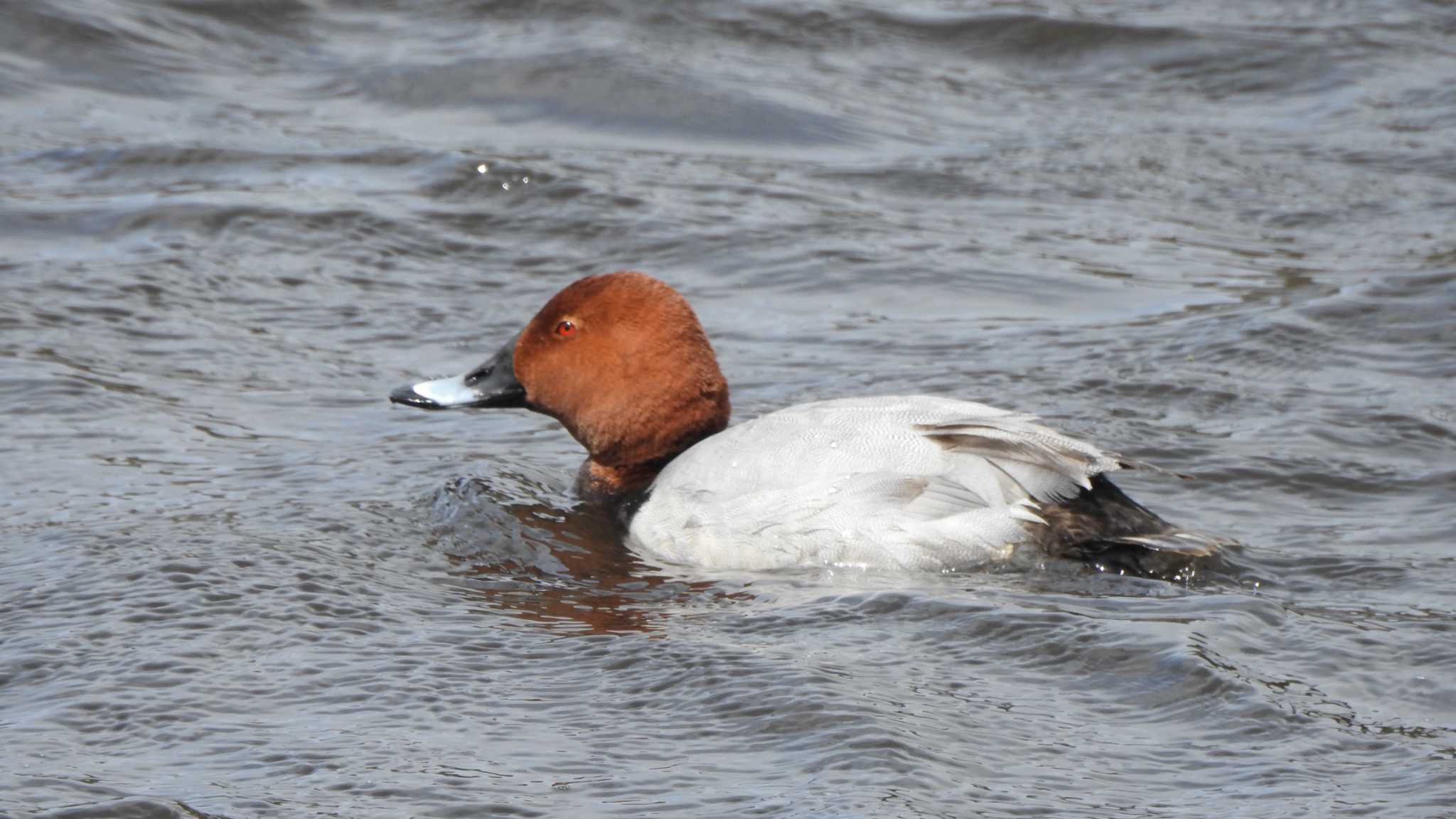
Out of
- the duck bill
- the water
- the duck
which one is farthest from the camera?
the duck bill

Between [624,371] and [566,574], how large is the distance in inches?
27.6

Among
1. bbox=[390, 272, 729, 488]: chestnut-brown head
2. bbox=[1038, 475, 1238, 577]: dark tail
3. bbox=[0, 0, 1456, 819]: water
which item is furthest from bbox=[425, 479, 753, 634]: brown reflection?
bbox=[1038, 475, 1238, 577]: dark tail

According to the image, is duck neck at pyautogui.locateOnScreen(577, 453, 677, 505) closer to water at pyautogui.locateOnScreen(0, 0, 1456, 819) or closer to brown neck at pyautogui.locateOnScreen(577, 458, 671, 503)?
brown neck at pyautogui.locateOnScreen(577, 458, 671, 503)

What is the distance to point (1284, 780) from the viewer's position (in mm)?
3451

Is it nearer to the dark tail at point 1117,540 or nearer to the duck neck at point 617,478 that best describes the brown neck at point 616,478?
the duck neck at point 617,478

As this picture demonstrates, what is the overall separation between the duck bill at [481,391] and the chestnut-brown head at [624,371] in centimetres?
4

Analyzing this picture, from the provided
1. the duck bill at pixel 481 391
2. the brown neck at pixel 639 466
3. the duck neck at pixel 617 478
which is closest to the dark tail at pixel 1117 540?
the brown neck at pixel 639 466

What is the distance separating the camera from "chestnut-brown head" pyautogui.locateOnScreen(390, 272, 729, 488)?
17.4 ft

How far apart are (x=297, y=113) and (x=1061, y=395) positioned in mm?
5298

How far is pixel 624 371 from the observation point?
17.5 ft

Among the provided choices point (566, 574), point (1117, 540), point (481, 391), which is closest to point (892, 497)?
point (1117, 540)

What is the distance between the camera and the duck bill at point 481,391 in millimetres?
5566

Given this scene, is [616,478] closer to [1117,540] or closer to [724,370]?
[724,370]

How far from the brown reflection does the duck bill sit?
25cm
